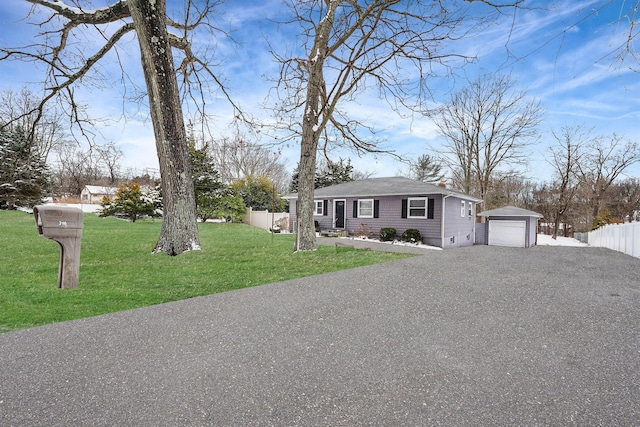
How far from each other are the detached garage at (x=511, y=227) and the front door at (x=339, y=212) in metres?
8.51

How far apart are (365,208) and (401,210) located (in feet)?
6.83

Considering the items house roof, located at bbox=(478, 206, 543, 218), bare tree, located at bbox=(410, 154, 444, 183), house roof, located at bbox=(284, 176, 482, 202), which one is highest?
bare tree, located at bbox=(410, 154, 444, 183)

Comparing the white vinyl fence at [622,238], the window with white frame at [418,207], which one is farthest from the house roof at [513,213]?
the window with white frame at [418,207]

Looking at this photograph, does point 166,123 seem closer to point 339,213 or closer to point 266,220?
point 339,213

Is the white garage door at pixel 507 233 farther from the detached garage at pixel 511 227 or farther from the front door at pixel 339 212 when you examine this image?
the front door at pixel 339 212

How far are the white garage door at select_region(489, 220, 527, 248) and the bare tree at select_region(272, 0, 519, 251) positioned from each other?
11516 mm

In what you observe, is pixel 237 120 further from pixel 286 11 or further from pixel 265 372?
pixel 265 372

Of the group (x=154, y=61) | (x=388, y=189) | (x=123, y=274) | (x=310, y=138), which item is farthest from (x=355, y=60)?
(x=123, y=274)

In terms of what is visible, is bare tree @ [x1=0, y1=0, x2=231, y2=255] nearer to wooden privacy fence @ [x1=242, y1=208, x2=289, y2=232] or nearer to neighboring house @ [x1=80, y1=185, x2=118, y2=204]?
wooden privacy fence @ [x1=242, y1=208, x2=289, y2=232]

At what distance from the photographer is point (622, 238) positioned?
13.6 m

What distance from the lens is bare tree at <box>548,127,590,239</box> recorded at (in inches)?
1062

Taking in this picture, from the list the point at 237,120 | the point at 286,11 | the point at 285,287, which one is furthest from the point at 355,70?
the point at 285,287

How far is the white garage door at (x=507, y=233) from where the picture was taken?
57.4 ft

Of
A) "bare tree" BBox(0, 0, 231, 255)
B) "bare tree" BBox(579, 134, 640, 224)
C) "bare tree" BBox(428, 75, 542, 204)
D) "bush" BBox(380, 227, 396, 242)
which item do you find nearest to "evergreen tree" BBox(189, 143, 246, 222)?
"bare tree" BBox(0, 0, 231, 255)
